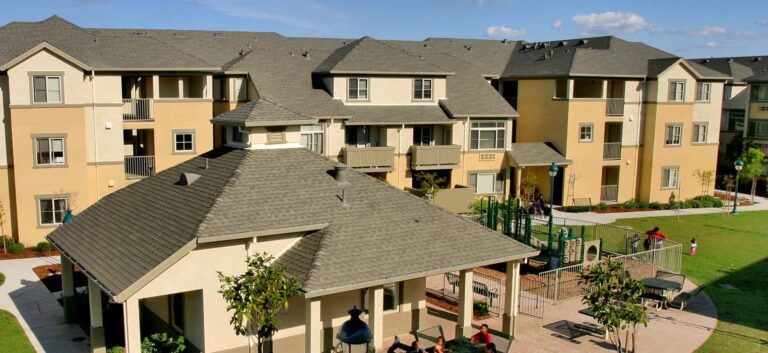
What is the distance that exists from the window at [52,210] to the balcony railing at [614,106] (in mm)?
34323

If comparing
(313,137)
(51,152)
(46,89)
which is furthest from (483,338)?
(46,89)

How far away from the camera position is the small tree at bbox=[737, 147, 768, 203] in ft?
174

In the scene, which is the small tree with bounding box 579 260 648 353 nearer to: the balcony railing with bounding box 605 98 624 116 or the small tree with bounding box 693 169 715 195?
the balcony railing with bounding box 605 98 624 116

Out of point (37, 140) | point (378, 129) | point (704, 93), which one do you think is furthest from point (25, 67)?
point (704, 93)

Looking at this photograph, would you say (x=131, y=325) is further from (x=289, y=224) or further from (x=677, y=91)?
(x=677, y=91)

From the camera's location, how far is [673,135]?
49.2 metres

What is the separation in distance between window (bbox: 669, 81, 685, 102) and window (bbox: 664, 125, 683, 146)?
193 centimetres

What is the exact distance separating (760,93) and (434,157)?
3322cm

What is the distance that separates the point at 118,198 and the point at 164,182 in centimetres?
178

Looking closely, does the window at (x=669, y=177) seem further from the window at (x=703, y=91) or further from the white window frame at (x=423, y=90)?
the white window frame at (x=423, y=90)

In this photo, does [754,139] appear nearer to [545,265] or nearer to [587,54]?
[587,54]

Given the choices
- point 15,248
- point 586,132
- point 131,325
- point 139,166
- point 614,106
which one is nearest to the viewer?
point 131,325

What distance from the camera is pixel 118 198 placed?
22.9 metres

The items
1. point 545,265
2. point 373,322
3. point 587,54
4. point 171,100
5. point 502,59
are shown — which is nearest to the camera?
point 373,322
